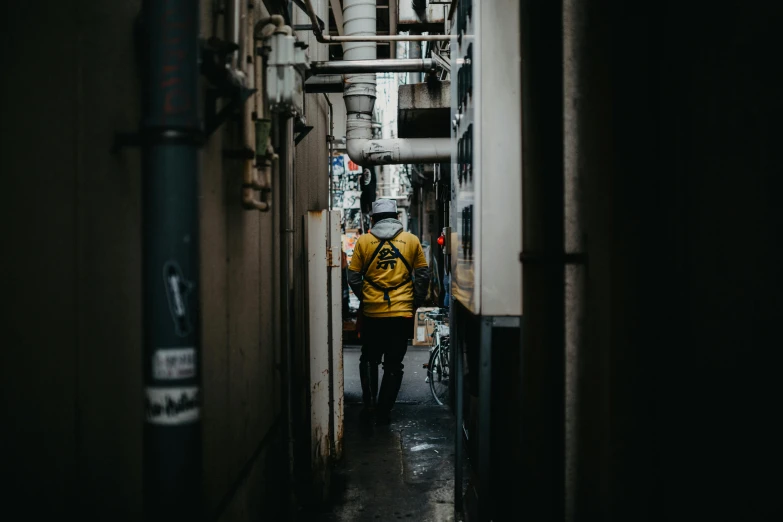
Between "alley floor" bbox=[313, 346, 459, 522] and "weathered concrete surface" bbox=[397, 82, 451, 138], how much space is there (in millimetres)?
4167

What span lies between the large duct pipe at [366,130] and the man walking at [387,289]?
1.32m

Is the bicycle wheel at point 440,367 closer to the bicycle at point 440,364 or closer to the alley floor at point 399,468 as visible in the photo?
the bicycle at point 440,364

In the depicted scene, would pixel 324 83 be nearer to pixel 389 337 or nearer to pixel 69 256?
pixel 389 337

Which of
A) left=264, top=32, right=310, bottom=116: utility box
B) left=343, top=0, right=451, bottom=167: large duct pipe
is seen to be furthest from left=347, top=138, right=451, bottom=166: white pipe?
left=264, top=32, right=310, bottom=116: utility box

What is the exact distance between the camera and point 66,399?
7.87 feet

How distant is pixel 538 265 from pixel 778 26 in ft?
6.24

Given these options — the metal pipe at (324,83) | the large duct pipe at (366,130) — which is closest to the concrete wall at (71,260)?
the metal pipe at (324,83)

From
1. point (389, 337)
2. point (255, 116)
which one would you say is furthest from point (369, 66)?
point (255, 116)

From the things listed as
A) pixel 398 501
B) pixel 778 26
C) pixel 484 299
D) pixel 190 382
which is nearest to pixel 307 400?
pixel 398 501

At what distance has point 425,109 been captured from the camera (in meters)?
9.36

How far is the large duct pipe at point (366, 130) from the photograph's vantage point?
872 cm

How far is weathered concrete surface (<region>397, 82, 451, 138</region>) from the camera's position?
9.24 m

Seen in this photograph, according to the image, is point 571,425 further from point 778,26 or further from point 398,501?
point 398,501

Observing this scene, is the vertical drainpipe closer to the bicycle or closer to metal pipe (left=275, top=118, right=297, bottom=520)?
metal pipe (left=275, top=118, right=297, bottom=520)
